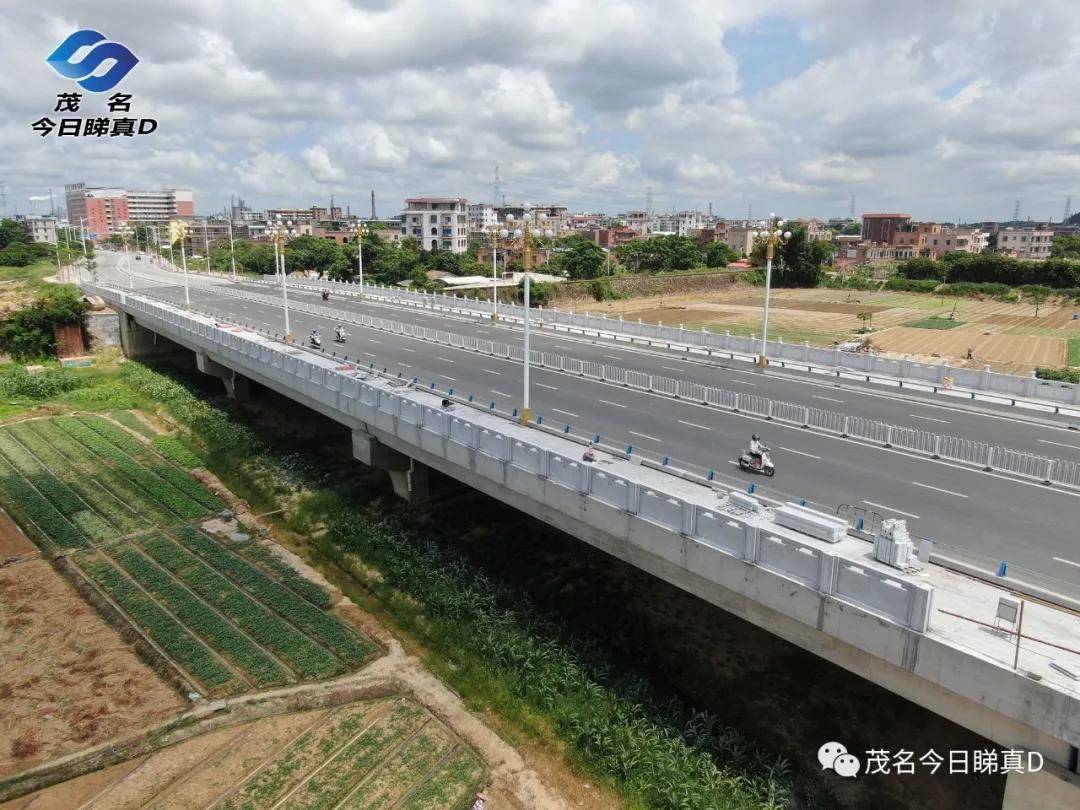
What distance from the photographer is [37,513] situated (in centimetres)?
2869

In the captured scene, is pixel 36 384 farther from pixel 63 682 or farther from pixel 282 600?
pixel 63 682

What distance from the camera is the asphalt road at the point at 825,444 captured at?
667 inches

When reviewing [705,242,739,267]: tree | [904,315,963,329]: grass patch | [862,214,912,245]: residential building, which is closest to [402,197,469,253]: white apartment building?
[705,242,739,267]: tree

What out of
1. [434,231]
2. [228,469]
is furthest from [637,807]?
[434,231]

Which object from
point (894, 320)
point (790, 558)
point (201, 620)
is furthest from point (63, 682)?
point (894, 320)

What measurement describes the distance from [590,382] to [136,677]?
2131 centimetres

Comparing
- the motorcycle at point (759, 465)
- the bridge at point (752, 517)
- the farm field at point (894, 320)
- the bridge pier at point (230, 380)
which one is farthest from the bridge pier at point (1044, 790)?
the farm field at point (894, 320)

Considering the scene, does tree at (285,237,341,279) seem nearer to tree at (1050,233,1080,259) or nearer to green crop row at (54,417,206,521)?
green crop row at (54,417,206,521)

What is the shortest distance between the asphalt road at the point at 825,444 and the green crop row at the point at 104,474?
476 inches

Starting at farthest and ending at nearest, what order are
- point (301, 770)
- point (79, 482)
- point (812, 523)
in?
point (79, 482) < point (301, 770) < point (812, 523)

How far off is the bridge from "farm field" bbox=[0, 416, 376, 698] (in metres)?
5.67

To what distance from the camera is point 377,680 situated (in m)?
18.8

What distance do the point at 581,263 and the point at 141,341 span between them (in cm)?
5909

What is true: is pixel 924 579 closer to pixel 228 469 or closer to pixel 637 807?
pixel 637 807
